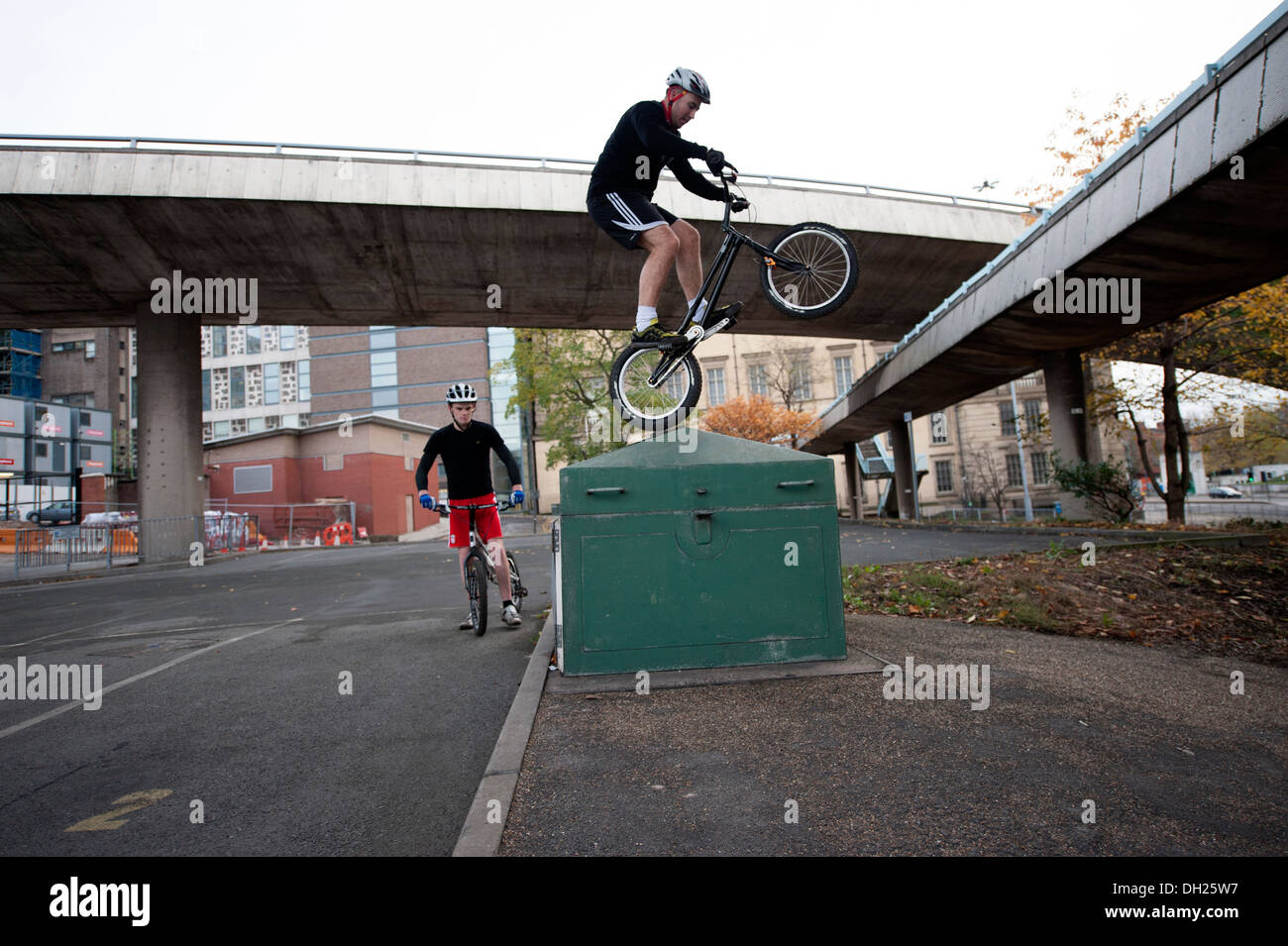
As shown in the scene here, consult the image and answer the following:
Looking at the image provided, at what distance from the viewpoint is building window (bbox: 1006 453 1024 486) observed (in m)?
48.8

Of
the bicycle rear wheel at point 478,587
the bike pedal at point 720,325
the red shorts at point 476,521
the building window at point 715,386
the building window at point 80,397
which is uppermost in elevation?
the building window at point 80,397

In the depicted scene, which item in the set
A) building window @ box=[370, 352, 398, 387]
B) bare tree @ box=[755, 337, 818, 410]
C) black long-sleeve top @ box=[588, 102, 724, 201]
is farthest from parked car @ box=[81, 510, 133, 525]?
bare tree @ box=[755, 337, 818, 410]

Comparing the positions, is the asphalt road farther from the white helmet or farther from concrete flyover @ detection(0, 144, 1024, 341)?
concrete flyover @ detection(0, 144, 1024, 341)

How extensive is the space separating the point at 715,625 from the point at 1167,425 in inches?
770

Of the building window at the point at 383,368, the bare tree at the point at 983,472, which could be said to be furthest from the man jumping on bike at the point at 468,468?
the building window at the point at 383,368

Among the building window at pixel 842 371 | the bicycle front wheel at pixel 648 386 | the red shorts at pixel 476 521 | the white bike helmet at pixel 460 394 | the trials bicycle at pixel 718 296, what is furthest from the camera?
the building window at pixel 842 371

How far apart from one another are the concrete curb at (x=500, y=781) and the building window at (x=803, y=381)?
43630 mm

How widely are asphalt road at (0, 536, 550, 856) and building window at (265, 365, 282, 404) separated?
6488 centimetres

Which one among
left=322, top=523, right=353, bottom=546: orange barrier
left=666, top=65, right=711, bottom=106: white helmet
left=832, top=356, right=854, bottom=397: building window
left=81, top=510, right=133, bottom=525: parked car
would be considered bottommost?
left=322, top=523, right=353, bottom=546: orange barrier

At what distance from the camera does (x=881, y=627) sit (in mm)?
6203

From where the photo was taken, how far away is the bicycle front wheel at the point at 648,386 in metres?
5.91

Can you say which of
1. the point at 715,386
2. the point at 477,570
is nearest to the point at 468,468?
the point at 477,570

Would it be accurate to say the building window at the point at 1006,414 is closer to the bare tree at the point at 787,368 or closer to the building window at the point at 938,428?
the building window at the point at 938,428
